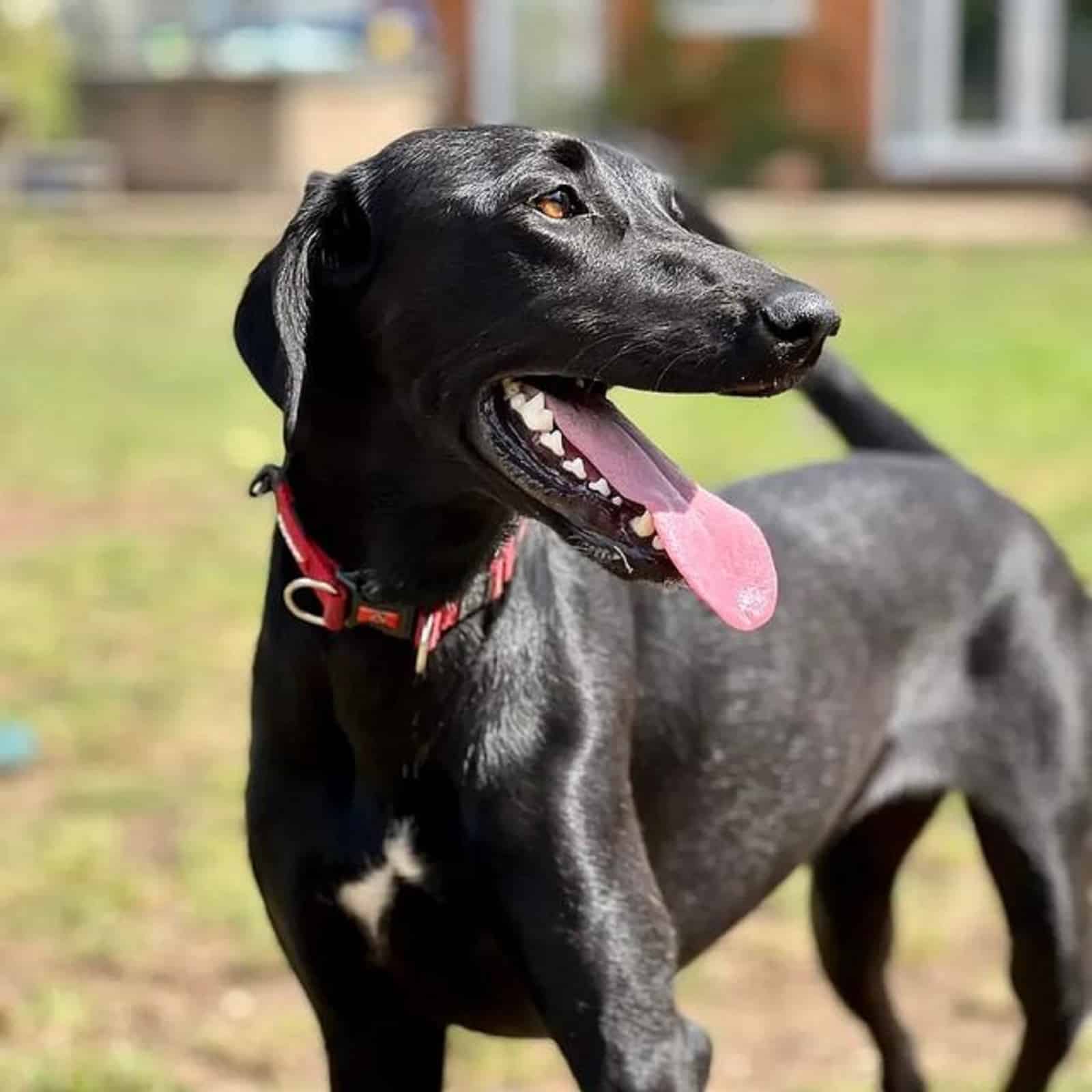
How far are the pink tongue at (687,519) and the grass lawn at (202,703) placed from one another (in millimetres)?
915

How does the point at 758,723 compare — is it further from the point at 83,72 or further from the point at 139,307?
the point at 83,72

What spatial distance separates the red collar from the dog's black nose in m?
0.60

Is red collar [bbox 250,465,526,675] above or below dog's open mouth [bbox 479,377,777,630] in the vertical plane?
below

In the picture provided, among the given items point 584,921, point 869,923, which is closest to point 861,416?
point 869,923

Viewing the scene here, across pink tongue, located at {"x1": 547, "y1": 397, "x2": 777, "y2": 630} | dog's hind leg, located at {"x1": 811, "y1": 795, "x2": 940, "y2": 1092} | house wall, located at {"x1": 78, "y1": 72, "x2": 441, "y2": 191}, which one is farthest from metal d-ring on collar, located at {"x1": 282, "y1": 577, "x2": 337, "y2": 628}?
house wall, located at {"x1": 78, "y1": 72, "x2": 441, "y2": 191}

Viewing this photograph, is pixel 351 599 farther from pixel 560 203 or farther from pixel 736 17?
pixel 736 17

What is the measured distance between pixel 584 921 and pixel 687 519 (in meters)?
0.58

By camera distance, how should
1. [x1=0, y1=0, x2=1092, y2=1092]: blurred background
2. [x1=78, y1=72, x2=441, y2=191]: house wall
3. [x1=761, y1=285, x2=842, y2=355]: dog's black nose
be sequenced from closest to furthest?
1. [x1=761, y1=285, x2=842, y2=355]: dog's black nose
2. [x1=0, y1=0, x2=1092, y2=1092]: blurred background
3. [x1=78, y1=72, x2=441, y2=191]: house wall

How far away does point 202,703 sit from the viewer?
6.99m

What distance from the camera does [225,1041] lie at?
4.77m

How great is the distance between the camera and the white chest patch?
3148mm

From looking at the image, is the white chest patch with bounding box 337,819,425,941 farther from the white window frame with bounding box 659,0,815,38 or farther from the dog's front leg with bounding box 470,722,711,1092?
the white window frame with bounding box 659,0,815,38

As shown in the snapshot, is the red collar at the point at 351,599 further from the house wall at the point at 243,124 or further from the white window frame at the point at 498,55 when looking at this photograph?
the white window frame at the point at 498,55

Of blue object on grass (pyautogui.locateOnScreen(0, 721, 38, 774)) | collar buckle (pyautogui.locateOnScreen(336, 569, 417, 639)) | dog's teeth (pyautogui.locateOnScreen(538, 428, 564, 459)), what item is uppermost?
dog's teeth (pyautogui.locateOnScreen(538, 428, 564, 459))
